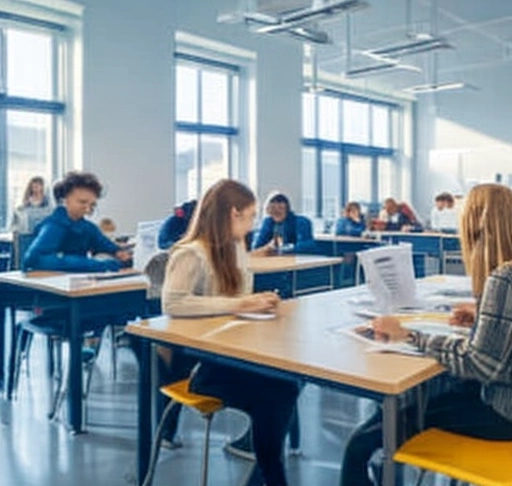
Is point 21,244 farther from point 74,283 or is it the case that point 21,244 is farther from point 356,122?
point 356,122

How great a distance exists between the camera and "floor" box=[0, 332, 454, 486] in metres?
2.56

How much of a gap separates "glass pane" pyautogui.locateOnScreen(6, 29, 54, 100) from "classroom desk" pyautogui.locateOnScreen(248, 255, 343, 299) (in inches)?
147

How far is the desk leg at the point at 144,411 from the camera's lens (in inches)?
86.4

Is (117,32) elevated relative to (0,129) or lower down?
elevated

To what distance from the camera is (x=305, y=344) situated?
1.81 m

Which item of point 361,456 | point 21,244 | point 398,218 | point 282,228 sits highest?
point 398,218

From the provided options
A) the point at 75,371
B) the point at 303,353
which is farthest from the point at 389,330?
the point at 75,371

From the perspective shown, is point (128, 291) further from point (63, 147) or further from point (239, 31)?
point (239, 31)

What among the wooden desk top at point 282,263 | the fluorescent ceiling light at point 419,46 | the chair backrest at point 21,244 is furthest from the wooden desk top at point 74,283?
the fluorescent ceiling light at point 419,46

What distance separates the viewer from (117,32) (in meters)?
7.11

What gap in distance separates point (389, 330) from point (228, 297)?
66cm

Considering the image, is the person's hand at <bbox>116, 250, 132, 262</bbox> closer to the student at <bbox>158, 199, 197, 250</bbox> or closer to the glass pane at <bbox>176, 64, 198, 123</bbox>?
the student at <bbox>158, 199, 197, 250</bbox>

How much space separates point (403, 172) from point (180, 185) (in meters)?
5.96

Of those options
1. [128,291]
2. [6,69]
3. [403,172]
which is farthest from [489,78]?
[128,291]
